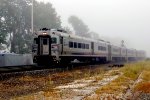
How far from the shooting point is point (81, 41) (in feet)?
124

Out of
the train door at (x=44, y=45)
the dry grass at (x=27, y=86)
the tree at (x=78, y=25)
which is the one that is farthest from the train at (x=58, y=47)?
the tree at (x=78, y=25)

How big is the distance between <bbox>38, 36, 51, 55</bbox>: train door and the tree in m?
74.9

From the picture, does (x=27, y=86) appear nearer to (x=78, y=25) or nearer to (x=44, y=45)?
(x=44, y=45)

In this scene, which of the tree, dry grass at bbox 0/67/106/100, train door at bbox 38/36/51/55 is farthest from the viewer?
the tree

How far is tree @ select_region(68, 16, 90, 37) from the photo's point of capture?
107 m

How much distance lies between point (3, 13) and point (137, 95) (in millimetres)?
51762

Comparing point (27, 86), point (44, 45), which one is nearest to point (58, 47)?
point (44, 45)

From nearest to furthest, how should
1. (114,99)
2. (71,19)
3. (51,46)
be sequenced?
(114,99), (51,46), (71,19)

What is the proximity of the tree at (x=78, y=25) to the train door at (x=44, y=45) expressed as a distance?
7493 cm

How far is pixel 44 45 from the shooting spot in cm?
3167

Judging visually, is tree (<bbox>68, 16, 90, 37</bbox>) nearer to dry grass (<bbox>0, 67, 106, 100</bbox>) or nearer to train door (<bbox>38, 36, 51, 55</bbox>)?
train door (<bbox>38, 36, 51, 55</bbox>)

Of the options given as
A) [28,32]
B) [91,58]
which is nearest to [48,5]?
[28,32]

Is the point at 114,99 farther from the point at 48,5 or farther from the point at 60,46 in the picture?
the point at 48,5

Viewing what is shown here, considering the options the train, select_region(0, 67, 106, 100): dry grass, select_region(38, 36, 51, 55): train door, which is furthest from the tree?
select_region(0, 67, 106, 100): dry grass
